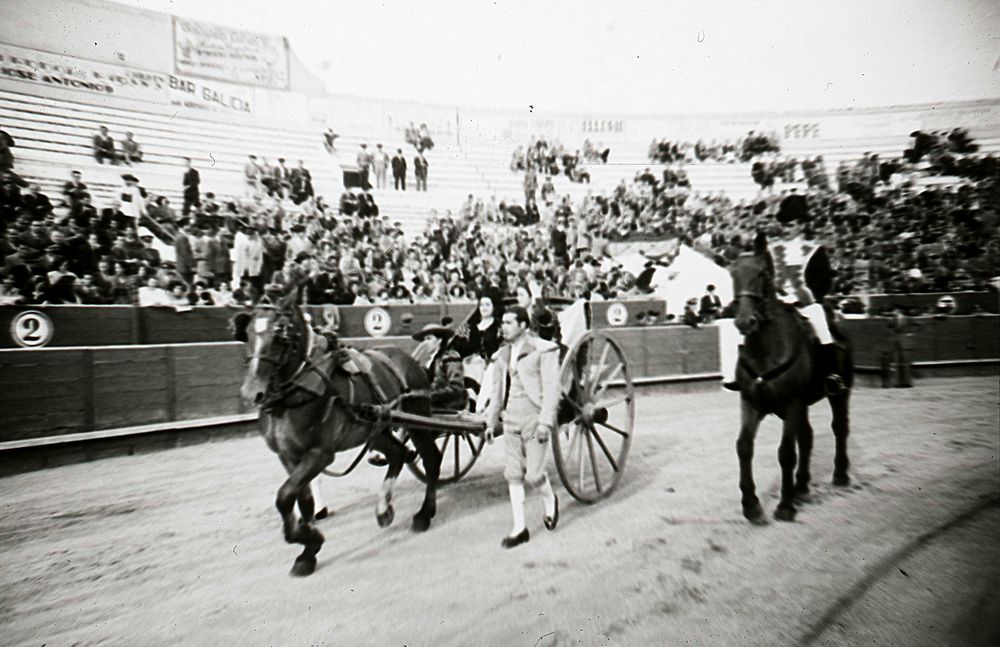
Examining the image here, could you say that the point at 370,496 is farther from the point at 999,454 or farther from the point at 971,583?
the point at 999,454

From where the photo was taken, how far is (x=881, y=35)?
2051mm

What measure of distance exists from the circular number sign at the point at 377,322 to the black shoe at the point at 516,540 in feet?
5.59

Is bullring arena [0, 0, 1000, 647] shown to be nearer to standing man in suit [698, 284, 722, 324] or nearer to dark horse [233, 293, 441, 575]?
dark horse [233, 293, 441, 575]

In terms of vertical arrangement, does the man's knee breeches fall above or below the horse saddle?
below

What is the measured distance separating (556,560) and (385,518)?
37.5 inches

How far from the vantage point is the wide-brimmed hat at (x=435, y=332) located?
317 centimetres

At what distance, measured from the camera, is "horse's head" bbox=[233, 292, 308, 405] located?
1.95 meters

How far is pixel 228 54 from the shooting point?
6.22 feet

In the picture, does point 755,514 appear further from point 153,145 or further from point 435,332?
point 153,145

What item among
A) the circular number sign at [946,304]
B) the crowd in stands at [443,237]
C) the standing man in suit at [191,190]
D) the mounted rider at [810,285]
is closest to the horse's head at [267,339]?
the crowd in stands at [443,237]

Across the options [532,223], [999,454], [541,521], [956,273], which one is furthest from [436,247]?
[999,454]

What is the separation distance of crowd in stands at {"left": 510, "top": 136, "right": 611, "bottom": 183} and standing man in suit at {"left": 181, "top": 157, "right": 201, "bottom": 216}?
4.38 ft

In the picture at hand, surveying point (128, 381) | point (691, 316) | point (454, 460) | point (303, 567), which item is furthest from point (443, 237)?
point (128, 381)

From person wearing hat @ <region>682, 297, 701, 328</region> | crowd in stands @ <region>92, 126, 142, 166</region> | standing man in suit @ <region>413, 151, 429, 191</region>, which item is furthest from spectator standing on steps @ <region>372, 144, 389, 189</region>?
person wearing hat @ <region>682, 297, 701, 328</region>
